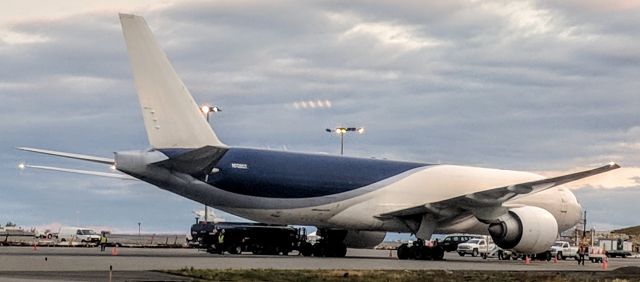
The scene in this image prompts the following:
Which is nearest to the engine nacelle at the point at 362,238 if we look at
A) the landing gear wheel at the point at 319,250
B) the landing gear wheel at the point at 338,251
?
the landing gear wheel at the point at 338,251

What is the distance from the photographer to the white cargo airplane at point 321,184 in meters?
48.2

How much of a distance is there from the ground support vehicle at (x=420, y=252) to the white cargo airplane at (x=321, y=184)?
846 millimetres

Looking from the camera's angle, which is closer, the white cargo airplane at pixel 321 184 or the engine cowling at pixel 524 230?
the white cargo airplane at pixel 321 184

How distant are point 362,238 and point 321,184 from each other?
356 inches

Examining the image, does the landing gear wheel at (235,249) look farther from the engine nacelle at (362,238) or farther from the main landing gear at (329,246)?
the engine nacelle at (362,238)

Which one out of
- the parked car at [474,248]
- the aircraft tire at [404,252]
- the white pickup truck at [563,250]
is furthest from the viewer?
the parked car at [474,248]

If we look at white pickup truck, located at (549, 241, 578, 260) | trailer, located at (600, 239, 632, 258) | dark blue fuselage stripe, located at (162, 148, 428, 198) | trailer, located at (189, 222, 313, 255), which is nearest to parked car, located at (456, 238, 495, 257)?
white pickup truck, located at (549, 241, 578, 260)

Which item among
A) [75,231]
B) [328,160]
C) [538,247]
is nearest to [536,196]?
[538,247]

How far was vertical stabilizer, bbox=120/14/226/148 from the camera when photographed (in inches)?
1866

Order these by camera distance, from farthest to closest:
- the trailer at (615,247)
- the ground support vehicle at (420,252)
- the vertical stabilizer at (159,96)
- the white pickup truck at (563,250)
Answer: the trailer at (615,247) < the white pickup truck at (563,250) < the ground support vehicle at (420,252) < the vertical stabilizer at (159,96)

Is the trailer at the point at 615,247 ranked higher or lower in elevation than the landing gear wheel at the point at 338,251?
higher

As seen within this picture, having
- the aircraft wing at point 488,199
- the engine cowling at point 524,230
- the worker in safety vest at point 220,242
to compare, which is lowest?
the worker in safety vest at point 220,242

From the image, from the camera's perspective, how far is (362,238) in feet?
200

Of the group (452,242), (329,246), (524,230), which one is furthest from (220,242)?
(452,242)
